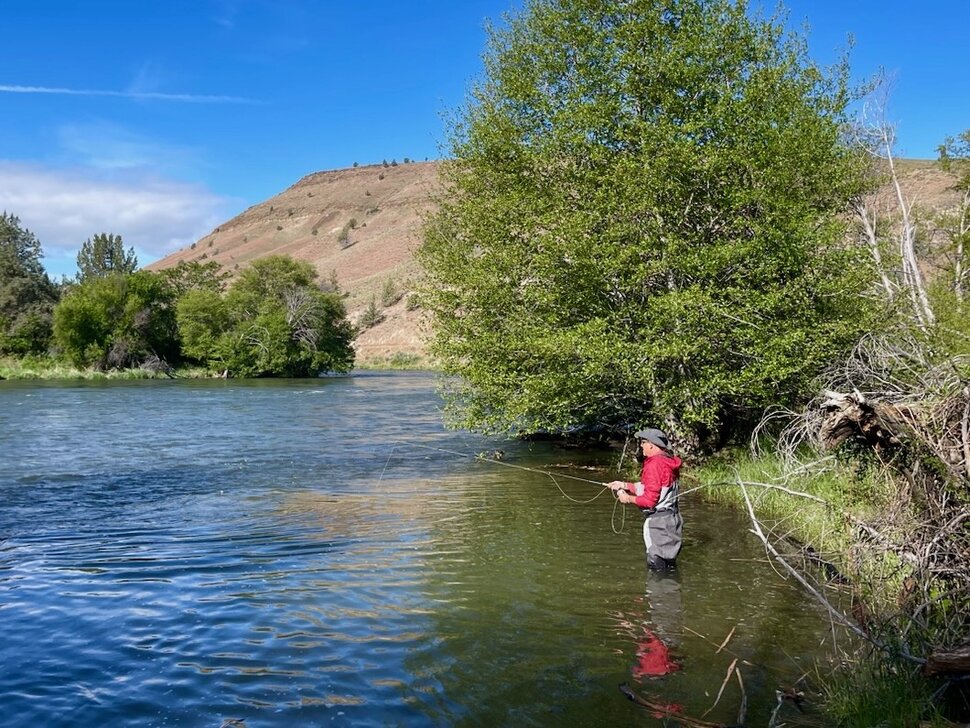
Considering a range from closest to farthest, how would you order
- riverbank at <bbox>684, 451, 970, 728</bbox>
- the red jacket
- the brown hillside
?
riverbank at <bbox>684, 451, 970, 728</bbox>
the red jacket
the brown hillside

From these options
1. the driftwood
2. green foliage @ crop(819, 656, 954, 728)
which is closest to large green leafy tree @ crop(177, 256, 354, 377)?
green foliage @ crop(819, 656, 954, 728)

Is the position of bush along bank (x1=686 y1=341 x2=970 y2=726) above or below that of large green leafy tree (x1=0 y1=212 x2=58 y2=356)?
below

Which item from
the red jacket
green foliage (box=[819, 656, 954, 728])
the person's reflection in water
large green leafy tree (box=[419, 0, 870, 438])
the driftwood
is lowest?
the person's reflection in water

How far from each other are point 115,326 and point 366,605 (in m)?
72.5

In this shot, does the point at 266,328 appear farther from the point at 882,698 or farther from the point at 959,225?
the point at 882,698

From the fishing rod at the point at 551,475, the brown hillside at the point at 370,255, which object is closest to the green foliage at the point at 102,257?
the brown hillside at the point at 370,255

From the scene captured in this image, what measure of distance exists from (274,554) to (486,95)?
595 inches

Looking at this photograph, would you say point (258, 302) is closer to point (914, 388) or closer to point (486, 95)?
point (486, 95)

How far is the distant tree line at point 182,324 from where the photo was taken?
73.1m

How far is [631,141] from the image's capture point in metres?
18.8

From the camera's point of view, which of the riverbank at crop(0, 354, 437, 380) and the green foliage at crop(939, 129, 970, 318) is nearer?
the green foliage at crop(939, 129, 970, 318)

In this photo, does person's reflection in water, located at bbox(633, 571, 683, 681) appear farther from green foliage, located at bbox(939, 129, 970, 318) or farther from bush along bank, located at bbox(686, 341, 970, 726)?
green foliage, located at bbox(939, 129, 970, 318)

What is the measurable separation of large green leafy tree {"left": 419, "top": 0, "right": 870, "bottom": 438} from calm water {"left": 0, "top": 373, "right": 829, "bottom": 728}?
112 inches

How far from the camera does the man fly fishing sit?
10047 millimetres
